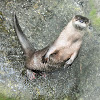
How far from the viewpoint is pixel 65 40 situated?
10.0 ft

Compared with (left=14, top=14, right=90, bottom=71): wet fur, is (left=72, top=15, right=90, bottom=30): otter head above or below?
above

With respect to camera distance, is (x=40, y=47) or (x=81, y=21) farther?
(x=40, y=47)

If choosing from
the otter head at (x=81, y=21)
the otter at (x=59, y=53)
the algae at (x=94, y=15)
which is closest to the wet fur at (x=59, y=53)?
the otter at (x=59, y=53)

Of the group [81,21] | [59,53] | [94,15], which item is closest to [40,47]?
[59,53]

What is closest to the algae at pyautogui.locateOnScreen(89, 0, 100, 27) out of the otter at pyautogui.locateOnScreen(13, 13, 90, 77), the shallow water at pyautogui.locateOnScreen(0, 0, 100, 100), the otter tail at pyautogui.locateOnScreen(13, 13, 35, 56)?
the shallow water at pyautogui.locateOnScreen(0, 0, 100, 100)

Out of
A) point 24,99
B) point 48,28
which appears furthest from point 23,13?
point 24,99

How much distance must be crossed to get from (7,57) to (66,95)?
1.34 m

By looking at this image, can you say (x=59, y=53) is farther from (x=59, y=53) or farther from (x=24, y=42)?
(x=24, y=42)

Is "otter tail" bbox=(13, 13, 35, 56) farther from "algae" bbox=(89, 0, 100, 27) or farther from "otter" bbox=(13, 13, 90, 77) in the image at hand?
"algae" bbox=(89, 0, 100, 27)

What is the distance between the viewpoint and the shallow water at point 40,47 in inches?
124

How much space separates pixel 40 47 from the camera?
3.39 m

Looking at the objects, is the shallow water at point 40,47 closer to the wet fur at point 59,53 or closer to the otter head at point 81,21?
the wet fur at point 59,53

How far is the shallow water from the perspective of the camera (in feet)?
10.3

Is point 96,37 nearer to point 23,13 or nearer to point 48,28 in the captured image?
point 48,28
